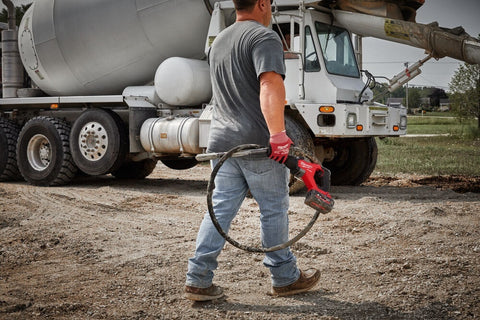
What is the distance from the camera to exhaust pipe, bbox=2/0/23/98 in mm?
11094

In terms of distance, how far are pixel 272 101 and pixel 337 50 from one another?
5606mm

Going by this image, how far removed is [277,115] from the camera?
337 cm

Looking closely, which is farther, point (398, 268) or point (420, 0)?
point (420, 0)

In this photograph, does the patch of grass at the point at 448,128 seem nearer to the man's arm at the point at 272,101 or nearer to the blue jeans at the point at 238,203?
the blue jeans at the point at 238,203

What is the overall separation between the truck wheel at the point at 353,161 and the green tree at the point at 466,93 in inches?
965

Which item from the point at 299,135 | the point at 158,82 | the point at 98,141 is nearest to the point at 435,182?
the point at 299,135

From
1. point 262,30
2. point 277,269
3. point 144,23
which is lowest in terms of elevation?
point 277,269

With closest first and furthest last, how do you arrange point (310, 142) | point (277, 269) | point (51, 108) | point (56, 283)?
point (277, 269) < point (56, 283) < point (310, 142) < point (51, 108)

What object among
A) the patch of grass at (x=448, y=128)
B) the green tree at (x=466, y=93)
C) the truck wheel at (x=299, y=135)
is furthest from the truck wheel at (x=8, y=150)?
the green tree at (x=466, y=93)

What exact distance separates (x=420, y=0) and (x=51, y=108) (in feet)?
21.6

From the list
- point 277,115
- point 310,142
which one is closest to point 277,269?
point 277,115

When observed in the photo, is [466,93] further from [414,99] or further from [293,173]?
[414,99]

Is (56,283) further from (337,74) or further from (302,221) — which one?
(337,74)

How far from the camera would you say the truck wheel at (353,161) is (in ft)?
31.9
